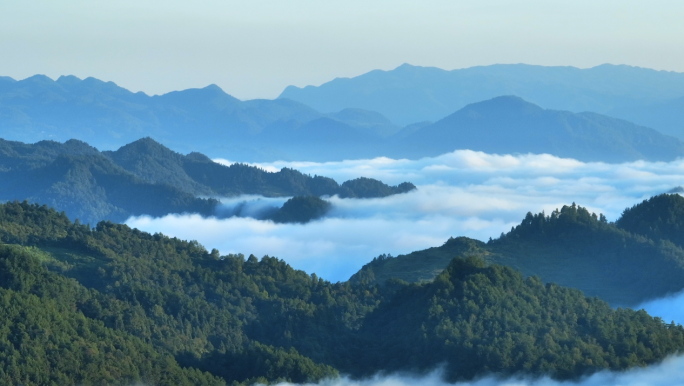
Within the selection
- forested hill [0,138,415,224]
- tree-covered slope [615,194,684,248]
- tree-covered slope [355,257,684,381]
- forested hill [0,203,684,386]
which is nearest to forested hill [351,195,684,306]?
tree-covered slope [615,194,684,248]

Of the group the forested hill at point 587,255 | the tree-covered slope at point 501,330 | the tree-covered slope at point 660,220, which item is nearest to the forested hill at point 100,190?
the tree-covered slope at point 660,220

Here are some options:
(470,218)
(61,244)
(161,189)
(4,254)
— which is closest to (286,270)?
(61,244)

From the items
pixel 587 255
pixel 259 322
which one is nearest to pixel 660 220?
pixel 587 255

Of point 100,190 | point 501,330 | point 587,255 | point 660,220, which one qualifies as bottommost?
point 501,330

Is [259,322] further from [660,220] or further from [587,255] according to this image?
[660,220]

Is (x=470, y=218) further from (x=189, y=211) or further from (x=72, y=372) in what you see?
(x=72, y=372)

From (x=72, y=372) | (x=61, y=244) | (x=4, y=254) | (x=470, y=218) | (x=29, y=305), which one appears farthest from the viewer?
(x=470, y=218)
